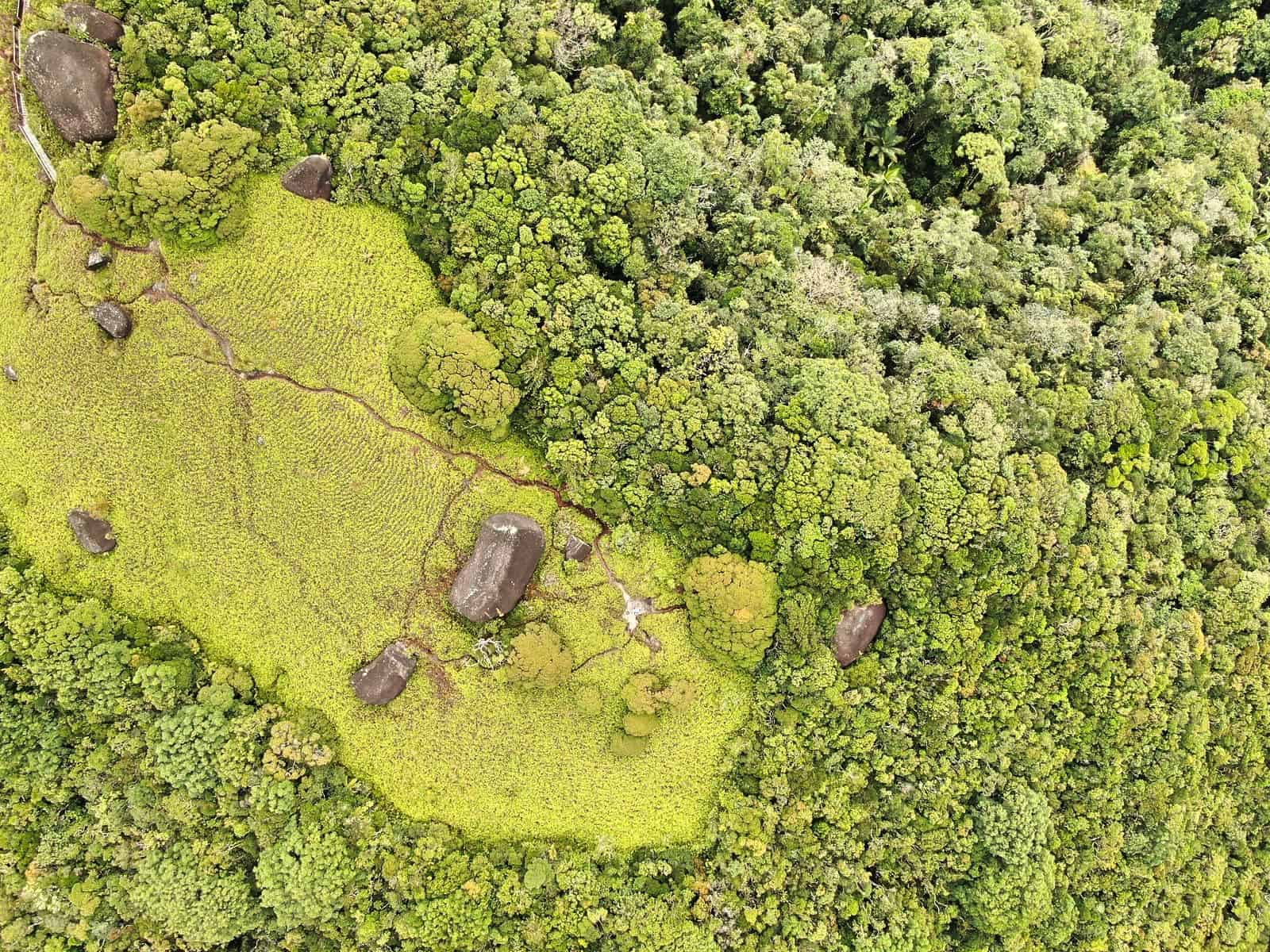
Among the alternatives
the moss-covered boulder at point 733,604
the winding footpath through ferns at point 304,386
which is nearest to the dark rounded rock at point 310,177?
the winding footpath through ferns at point 304,386

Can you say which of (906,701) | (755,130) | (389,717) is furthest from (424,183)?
(906,701)

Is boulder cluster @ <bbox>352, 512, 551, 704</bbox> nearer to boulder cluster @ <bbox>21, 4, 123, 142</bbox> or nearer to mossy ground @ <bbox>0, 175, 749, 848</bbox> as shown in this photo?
mossy ground @ <bbox>0, 175, 749, 848</bbox>

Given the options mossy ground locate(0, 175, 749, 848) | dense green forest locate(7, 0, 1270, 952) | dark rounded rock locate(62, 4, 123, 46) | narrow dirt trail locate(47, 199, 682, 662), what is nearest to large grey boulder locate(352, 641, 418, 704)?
mossy ground locate(0, 175, 749, 848)

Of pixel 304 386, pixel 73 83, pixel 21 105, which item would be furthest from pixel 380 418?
pixel 21 105

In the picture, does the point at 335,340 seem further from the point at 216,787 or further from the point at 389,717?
the point at 216,787

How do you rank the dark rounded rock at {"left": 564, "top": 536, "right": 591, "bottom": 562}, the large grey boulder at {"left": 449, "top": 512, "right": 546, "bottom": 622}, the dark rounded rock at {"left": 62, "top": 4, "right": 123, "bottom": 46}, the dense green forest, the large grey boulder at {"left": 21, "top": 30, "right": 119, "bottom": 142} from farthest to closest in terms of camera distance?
1. the dark rounded rock at {"left": 564, "top": 536, "right": 591, "bottom": 562}
2. the large grey boulder at {"left": 449, "top": 512, "right": 546, "bottom": 622}
3. the dense green forest
4. the dark rounded rock at {"left": 62, "top": 4, "right": 123, "bottom": 46}
5. the large grey boulder at {"left": 21, "top": 30, "right": 119, "bottom": 142}

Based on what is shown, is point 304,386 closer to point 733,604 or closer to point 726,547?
point 726,547
